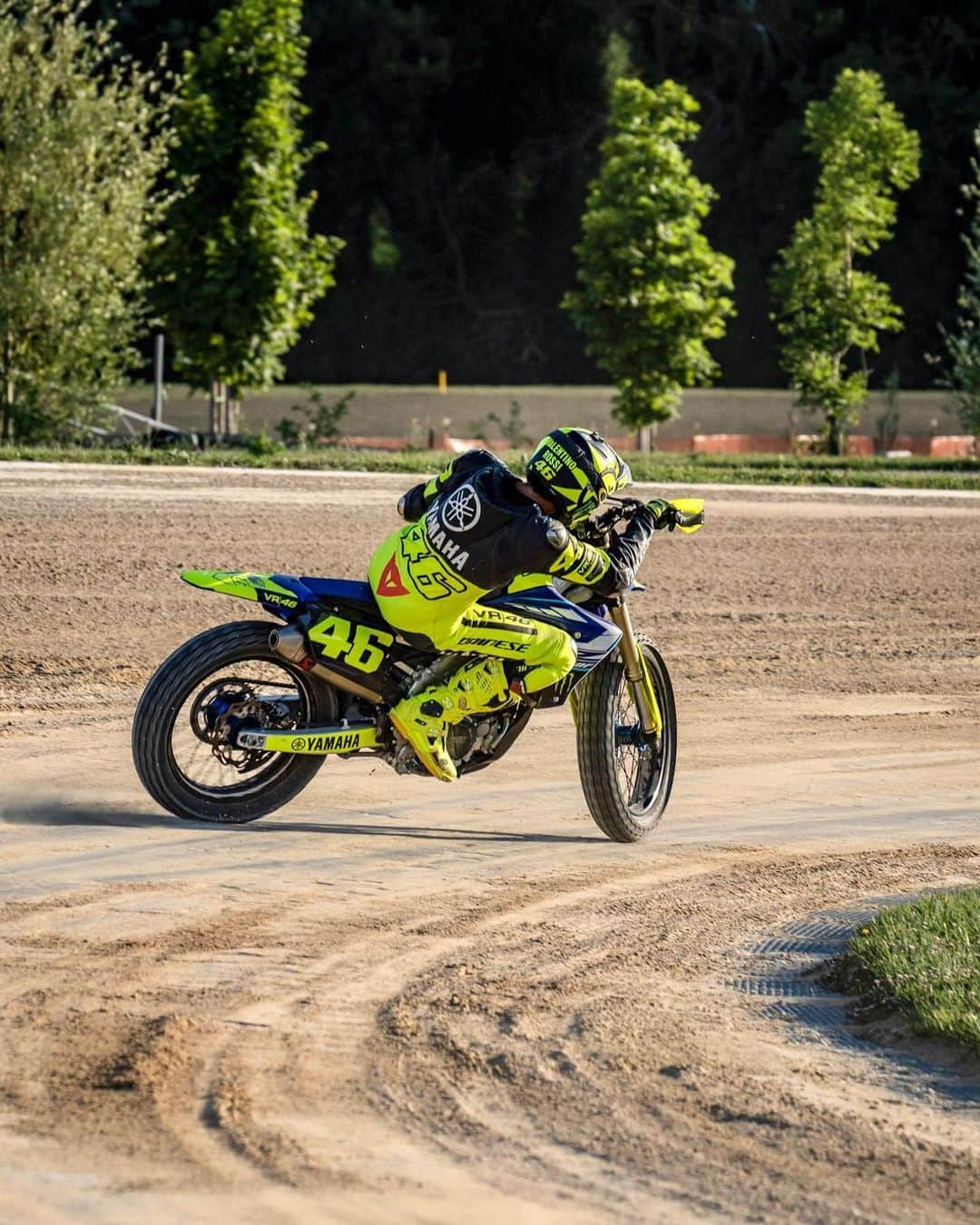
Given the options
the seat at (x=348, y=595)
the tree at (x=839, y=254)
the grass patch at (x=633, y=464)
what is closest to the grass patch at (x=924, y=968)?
the seat at (x=348, y=595)

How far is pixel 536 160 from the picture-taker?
181 ft

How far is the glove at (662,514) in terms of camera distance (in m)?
7.85

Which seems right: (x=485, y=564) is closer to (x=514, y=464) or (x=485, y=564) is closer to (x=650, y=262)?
(x=514, y=464)

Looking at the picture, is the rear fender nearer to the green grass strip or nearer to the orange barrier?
the green grass strip

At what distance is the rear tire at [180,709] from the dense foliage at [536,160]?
145 ft

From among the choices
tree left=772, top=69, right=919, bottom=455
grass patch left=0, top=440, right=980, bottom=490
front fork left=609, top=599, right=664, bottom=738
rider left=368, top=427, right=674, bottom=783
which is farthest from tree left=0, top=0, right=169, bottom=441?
rider left=368, top=427, right=674, bottom=783

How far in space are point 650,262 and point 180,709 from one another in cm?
2514

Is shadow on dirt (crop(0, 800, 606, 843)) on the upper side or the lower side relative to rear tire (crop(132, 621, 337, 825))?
lower

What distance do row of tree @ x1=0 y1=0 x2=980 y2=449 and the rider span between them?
63.3ft

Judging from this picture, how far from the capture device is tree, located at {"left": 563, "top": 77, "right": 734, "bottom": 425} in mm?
31266

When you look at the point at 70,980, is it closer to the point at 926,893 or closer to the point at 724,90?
the point at 926,893

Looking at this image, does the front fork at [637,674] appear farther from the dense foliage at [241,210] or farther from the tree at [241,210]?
the tree at [241,210]

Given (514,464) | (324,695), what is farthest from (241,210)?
(324,695)

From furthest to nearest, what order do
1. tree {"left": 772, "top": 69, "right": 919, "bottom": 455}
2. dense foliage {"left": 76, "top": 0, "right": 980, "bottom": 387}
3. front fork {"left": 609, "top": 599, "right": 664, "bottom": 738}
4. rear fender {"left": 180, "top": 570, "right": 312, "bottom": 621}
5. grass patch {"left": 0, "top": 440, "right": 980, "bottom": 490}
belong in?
1. dense foliage {"left": 76, "top": 0, "right": 980, "bottom": 387}
2. tree {"left": 772, "top": 69, "right": 919, "bottom": 455}
3. grass patch {"left": 0, "top": 440, "right": 980, "bottom": 490}
4. front fork {"left": 609, "top": 599, "right": 664, "bottom": 738}
5. rear fender {"left": 180, "top": 570, "right": 312, "bottom": 621}
